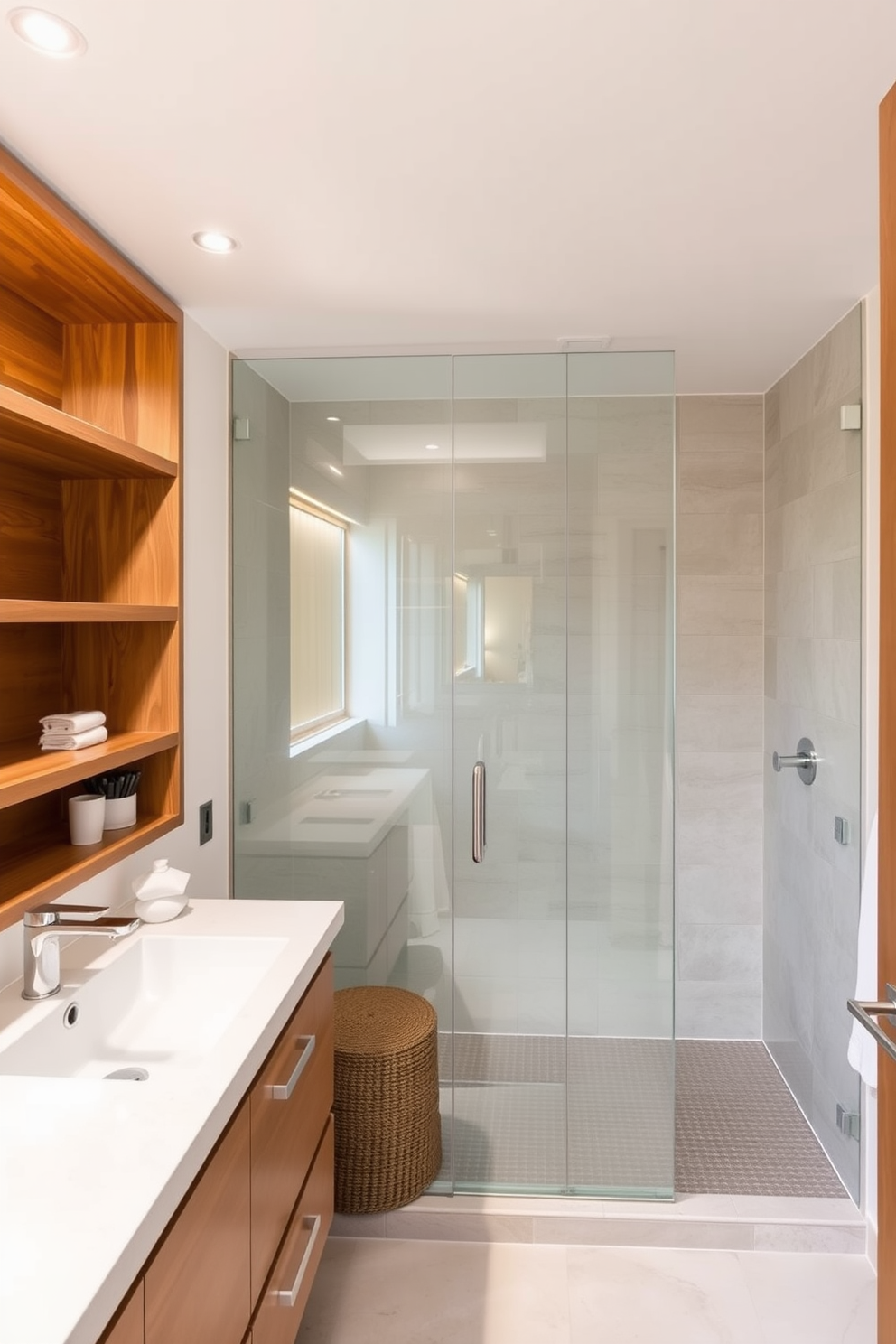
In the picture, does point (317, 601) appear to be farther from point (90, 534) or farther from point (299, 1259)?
point (299, 1259)

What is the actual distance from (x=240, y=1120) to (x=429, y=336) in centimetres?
197

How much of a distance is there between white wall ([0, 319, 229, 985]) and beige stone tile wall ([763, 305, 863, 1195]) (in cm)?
174

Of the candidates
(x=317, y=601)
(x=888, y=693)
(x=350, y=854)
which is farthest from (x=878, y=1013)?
(x=317, y=601)

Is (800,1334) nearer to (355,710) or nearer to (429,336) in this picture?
(355,710)

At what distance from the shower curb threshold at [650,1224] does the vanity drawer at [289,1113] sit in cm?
62

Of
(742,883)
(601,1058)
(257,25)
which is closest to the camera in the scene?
(257,25)

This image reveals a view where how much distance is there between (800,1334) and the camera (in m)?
2.00

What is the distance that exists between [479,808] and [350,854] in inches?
16.5

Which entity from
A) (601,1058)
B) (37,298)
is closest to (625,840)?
(601,1058)

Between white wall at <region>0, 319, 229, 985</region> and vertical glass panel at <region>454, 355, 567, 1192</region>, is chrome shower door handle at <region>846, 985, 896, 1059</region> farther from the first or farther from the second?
white wall at <region>0, 319, 229, 985</region>

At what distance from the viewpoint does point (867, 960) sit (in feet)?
6.14

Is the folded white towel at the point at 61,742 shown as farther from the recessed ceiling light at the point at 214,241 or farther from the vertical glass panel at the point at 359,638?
the recessed ceiling light at the point at 214,241

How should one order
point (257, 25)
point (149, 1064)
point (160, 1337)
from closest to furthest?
point (160, 1337) < point (257, 25) < point (149, 1064)

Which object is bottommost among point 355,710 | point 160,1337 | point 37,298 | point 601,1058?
point 601,1058
